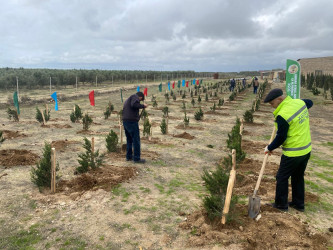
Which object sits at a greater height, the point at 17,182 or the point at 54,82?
the point at 54,82

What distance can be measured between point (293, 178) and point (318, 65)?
46310 millimetres

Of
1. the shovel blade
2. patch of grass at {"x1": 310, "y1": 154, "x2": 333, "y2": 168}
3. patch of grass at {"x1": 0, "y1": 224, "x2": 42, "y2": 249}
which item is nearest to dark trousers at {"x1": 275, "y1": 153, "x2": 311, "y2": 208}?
the shovel blade

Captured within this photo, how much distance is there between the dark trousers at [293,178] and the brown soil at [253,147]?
361 cm

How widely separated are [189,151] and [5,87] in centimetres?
2833

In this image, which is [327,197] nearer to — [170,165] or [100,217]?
[170,165]

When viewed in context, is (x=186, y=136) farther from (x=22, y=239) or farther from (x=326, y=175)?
(x=22, y=239)

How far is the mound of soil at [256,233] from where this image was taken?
302 centimetres

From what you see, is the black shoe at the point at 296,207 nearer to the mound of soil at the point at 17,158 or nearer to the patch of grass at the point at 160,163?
the patch of grass at the point at 160,163

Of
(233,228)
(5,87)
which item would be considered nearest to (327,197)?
(233,228)

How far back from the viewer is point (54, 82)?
117ft

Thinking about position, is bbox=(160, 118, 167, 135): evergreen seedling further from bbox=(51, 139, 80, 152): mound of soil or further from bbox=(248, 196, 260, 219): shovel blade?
bbox=(248, 196, 260, 219): shovel blade

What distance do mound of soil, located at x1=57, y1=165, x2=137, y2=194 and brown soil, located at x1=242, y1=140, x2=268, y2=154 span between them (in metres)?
3.71

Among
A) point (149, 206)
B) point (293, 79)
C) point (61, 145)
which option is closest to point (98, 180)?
point (149, 206)

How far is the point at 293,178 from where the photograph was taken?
3.83m
